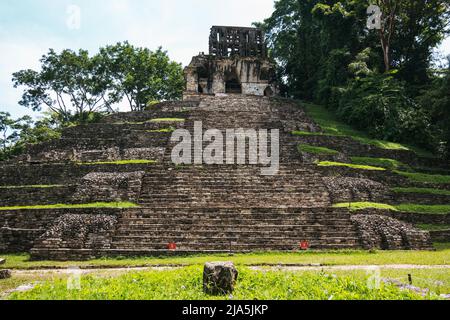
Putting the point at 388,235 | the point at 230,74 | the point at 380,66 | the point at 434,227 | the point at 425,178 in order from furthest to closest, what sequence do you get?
1. the point at 230,74
2. the point at 380,66
3. the point at 425,178
4. the point at 434,227
5. the point at 388,235

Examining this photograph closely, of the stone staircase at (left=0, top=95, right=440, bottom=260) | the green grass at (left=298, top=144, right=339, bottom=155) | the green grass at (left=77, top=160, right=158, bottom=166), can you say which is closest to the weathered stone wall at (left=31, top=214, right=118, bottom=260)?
the stone staircase at (left=0, top=95, right=440, bottom=260)

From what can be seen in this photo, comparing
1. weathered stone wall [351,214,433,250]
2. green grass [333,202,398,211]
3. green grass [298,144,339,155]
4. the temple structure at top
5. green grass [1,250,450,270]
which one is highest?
the temple structure at top

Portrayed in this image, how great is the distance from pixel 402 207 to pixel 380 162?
450 centimetres

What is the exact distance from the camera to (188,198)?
1316cm

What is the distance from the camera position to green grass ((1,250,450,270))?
9.01 metres

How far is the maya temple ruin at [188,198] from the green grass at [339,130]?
0.64 metres

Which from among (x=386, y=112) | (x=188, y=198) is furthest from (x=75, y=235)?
(x=386, y=112)

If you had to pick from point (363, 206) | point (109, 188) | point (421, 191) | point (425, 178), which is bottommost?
point (363, 206)

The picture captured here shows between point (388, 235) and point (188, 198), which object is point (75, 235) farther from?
point (388, 235)

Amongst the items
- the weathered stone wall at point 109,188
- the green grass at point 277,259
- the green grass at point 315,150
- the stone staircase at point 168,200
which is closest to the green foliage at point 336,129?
the stone staircase at point 168,200

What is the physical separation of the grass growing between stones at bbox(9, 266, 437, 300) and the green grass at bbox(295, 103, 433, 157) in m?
13.7

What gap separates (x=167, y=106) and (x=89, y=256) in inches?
636

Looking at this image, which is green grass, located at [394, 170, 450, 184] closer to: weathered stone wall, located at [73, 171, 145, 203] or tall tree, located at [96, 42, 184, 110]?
weathered stone wall, located at [73, 171, 145, 203]

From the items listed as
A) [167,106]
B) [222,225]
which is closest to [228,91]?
[167,106]
